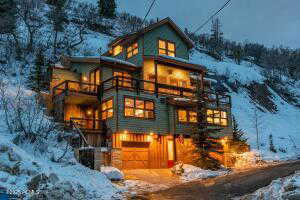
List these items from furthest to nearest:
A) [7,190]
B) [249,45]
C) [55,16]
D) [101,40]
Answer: [249,45], [101,40], [55,16], [7,190]

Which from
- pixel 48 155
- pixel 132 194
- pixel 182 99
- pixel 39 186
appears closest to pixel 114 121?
pixel 182 99

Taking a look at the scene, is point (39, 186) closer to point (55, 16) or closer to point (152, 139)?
point (152, 139)

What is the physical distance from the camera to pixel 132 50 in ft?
109

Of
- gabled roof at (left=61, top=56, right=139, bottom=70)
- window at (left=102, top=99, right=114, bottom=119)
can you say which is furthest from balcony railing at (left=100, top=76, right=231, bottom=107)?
gabled roof at (left=61, top=56, right=139, bottom=70)

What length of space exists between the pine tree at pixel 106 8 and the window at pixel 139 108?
6108 cm

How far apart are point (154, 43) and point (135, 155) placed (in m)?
12.2

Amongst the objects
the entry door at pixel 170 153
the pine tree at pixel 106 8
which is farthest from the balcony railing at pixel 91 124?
the pine tree at pixel 106 8

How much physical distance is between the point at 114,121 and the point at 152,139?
4.03 m

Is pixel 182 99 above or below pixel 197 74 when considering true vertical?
below

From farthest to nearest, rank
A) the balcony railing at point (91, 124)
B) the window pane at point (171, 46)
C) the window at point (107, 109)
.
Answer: the window pane at point (171, 46), the window at point (107, 109), the balcony railing at point (91, 124)

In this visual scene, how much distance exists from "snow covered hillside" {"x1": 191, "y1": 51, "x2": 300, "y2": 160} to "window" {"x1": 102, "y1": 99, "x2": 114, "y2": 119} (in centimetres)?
2003

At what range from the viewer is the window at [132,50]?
108 ft

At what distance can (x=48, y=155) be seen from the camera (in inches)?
631

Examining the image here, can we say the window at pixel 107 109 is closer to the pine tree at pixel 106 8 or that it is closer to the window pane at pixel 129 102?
the window pane at pixel 129 102
